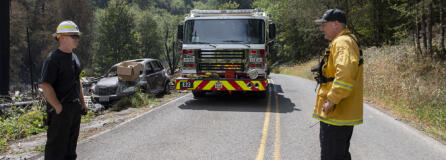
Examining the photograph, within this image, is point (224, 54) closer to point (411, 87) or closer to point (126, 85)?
point (126, 85)

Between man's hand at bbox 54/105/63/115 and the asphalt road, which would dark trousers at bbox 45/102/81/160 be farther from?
the asphalt road

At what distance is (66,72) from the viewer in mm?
3789

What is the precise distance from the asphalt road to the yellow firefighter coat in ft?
6.40

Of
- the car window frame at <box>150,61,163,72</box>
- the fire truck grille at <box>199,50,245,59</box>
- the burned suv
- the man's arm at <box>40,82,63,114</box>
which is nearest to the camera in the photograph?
the man's arm at <box>40,82,63,114</box>

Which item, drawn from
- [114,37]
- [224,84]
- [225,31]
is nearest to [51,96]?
[224,84]

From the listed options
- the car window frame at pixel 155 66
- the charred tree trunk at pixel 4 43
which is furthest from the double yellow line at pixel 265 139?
the charred tree trunk at pixel 4 43

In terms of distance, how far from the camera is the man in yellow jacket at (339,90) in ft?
10.4

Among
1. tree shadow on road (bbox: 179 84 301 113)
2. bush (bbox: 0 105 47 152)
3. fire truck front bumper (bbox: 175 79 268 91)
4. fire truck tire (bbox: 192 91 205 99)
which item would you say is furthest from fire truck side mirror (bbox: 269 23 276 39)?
bush (bbox: 0 105 47 152)

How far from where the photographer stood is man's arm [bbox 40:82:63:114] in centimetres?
361

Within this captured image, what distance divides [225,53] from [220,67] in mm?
467

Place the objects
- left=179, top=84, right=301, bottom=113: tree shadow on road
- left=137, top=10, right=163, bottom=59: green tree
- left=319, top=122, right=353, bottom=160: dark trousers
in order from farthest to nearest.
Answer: left=137, top=10, right=163, bottom=59: green tree
left=179, top=84, right=301, bottom=113: tree shadow on road
left=319, top=122, right=353, bottom=160: dark trousers

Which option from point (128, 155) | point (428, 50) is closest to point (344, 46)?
point (128, 155)

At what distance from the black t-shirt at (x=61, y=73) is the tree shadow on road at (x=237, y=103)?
593 cm

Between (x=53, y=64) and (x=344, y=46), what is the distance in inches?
120
